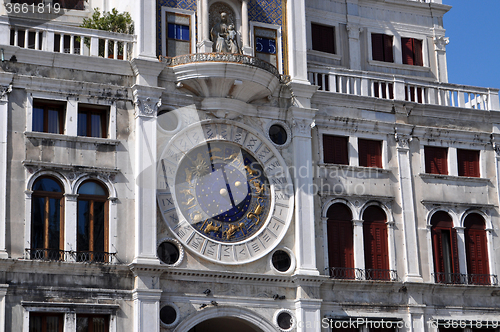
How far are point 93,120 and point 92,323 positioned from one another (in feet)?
20.4

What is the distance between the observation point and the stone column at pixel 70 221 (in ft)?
84.0

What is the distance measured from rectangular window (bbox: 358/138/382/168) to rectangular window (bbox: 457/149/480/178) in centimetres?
321

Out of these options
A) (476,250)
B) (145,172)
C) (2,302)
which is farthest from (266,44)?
(2,302)

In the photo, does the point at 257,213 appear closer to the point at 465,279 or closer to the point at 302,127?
the point at 302,127

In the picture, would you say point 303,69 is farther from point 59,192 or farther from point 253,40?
point 59,192

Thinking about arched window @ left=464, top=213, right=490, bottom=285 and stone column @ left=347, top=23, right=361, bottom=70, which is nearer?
arched window @ left=464, top=213, right=490, bottom=285

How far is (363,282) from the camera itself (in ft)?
94.6

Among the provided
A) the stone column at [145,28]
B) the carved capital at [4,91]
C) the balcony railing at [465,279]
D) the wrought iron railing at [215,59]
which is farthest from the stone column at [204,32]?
the balcony railing at [465,279]

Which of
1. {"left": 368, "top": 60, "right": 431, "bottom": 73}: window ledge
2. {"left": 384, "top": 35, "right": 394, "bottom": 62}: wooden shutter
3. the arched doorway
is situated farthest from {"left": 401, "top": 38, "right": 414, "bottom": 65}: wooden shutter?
the arched doorway

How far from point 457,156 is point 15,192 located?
15668 millimetres

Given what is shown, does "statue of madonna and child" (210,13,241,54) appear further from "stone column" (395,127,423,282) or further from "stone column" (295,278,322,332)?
"stone column" (295,278,322,332)

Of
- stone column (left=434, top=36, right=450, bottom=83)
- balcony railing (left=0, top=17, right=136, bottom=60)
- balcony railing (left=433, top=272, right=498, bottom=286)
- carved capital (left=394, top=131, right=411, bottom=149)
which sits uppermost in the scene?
stone column (left=434, top=36, right=450, bottom=83)

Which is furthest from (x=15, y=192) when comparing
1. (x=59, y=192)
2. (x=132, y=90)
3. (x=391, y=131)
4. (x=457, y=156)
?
(x=457, y=156)

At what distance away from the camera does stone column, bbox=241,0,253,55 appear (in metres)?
29.2
